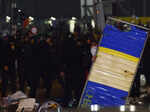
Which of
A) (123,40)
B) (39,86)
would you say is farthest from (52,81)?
(123,40)

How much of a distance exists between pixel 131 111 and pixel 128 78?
87 centimetres

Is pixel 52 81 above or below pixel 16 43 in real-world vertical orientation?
below

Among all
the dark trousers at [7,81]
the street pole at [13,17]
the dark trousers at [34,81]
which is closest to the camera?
the street pole at [13,17]

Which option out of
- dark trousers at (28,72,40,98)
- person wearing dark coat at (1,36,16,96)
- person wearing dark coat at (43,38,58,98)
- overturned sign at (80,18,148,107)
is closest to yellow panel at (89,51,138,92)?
overturned sign at (80,18,148,107)

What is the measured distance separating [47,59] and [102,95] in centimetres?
174

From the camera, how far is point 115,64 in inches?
337

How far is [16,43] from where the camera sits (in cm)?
831

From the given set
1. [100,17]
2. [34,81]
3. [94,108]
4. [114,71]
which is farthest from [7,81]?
[100,17]

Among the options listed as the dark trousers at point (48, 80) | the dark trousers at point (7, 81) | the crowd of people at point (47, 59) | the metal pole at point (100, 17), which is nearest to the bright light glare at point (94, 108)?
the crowd of people at point (47, 59)

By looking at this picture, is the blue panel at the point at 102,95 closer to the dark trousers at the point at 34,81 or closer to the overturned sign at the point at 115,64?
the overturned sign at the point at 115,64

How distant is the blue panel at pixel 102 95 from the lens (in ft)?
27.9

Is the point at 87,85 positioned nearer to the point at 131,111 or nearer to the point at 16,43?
the point at 131,111

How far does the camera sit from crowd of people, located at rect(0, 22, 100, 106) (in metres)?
8.35

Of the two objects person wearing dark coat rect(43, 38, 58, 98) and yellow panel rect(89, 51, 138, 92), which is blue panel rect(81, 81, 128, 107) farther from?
person wearing dark coat rect(43, 38, 58, 98)
